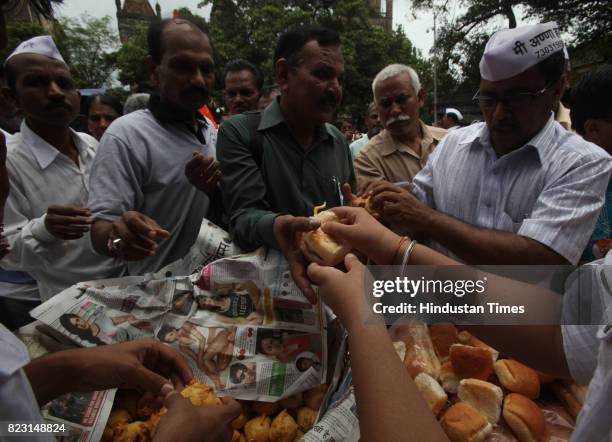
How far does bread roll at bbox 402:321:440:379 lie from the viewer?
1.45 metres

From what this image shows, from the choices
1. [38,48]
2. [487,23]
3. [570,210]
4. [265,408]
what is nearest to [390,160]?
[570,210]

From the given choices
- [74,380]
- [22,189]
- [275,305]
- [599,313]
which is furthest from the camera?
[22,189]

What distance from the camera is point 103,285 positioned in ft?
5.36

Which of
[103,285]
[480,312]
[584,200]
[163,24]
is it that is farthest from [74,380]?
[584,200]

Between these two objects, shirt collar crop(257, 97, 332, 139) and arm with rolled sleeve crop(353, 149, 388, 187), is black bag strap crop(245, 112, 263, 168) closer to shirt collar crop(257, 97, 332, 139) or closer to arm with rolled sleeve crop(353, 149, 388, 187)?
shirt collar crop(257, 97, 332, 139)

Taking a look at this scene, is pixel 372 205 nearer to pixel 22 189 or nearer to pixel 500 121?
pixel 500 121

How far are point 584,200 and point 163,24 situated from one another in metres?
2.44

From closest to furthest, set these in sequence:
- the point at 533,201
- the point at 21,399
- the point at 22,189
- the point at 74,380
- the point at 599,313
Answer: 1. the point at 21,399
2. the point at 599,313
3. the point at 74,380
4. the point at 533,201
5. the point at 22,189

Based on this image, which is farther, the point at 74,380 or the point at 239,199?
the point at 239,199

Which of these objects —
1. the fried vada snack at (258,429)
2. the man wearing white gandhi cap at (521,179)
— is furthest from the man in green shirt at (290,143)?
the fried vada snack at (258,429)

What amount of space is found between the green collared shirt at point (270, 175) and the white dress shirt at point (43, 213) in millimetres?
938

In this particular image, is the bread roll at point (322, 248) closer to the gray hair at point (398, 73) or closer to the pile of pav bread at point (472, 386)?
the pile of pav bread at point (472, 386)

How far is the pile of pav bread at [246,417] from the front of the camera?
4.55ft

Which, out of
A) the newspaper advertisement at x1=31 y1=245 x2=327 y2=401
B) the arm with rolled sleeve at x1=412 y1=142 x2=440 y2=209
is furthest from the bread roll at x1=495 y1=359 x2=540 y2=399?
the arm with rolled sleeve at x1=412 y1=142 x2=440 y2=209
